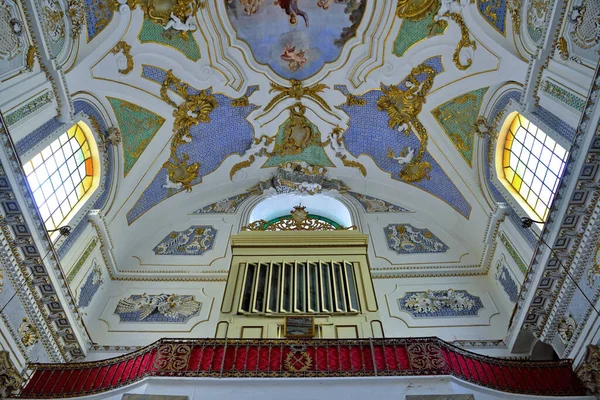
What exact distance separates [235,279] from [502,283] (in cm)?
551

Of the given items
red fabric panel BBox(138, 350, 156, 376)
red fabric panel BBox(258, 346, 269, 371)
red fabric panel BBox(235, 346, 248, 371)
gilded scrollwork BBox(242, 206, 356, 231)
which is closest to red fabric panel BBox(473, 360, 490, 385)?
red fabric panel BBox(258, 346, 269, 371)

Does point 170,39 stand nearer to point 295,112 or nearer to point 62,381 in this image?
point 295,112

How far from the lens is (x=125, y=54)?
10.4m

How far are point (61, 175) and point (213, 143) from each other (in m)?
4.17

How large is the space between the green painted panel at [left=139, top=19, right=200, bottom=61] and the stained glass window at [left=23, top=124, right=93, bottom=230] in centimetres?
245

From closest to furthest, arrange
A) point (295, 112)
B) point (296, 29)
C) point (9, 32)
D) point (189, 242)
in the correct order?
1. point (9, 32)
2. point (296, 29)
3. point (189, 242)
4. point (295, 112)

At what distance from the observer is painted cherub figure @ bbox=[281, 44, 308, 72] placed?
11844 millimetres

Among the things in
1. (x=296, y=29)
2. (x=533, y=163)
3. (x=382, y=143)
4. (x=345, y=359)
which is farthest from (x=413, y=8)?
(x=345, y=359)

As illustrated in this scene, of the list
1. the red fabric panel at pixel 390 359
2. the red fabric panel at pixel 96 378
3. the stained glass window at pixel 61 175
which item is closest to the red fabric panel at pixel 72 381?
the red fabric panel at pixel 96 378

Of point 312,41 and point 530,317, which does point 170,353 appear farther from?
point 312,41

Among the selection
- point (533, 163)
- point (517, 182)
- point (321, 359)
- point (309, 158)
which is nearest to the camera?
point (321, 359)

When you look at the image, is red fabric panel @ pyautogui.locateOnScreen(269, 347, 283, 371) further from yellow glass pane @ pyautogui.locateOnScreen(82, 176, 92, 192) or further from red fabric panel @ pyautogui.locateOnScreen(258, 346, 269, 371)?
yellow glass pane @ pyautogui.locateOnScreen(82, 176, 92, 192)

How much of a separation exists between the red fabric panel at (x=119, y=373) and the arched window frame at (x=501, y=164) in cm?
723

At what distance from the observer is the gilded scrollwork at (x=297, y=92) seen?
12266mm
